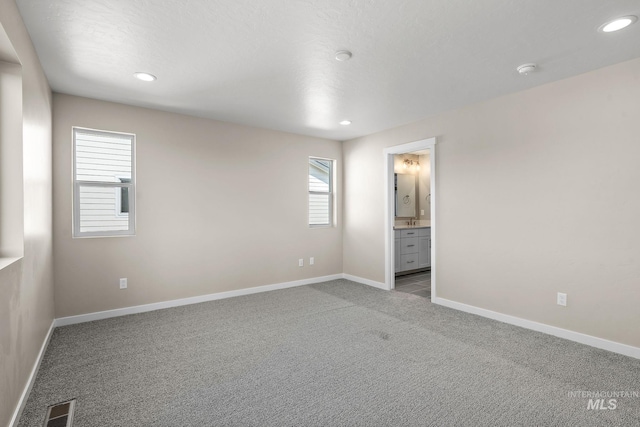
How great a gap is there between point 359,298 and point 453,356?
1.91 m

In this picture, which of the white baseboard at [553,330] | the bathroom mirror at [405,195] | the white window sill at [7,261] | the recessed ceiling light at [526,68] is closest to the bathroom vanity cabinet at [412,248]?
the bathroom mirror at [405,195]

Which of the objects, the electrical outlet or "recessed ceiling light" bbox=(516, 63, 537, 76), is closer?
"recessed ceiling light" bbox=(516, 63, 537, 76)

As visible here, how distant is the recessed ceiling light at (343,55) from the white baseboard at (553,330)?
3108 mm

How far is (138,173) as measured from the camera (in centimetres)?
392

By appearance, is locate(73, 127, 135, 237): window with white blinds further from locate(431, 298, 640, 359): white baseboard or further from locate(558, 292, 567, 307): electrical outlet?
locate(558, 292, 567, 307): electrical outlet

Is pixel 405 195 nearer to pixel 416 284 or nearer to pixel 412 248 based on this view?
pixel 412 248

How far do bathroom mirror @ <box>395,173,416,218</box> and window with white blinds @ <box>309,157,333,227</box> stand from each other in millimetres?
1661

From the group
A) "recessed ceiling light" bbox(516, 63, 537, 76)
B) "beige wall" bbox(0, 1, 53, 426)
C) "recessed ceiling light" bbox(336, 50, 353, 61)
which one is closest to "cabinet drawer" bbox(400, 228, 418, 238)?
"recessed ceiling light" bbox(516, 63, 537, 76)

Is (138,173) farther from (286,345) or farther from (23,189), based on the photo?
(286,345)

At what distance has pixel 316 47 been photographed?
2.51 m

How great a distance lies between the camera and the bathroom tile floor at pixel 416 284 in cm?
489

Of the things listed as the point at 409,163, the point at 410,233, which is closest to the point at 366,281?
the point at 410,233

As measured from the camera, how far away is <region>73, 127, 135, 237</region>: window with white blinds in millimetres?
3641

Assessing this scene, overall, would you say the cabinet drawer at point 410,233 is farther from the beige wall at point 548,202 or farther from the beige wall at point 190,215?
the beige wall at point 548,202
